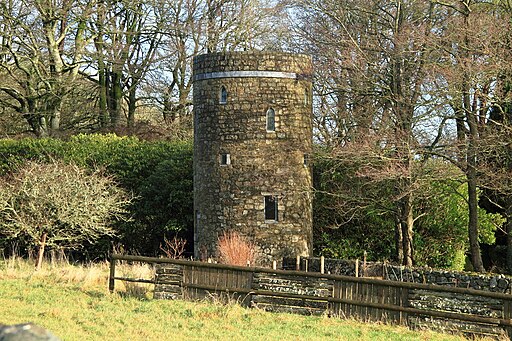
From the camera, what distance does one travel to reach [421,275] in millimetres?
20844

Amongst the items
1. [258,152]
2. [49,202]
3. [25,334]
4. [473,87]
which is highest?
[473,87]

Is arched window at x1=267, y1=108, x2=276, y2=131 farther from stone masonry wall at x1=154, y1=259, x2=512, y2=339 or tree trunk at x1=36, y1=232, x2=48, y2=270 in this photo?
stone masonry wall at x1=154, y1=259, x2=512, y2=339

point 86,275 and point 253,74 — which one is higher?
point 253,74

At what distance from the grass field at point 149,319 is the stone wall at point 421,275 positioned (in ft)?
15.6

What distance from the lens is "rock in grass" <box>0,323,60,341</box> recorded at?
705 centimetres

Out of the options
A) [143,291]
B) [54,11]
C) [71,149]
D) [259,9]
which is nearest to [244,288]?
[143,291]

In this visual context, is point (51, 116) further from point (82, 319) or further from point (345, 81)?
point (82, 319)

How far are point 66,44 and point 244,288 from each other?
912 inches

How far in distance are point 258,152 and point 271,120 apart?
1.01 m

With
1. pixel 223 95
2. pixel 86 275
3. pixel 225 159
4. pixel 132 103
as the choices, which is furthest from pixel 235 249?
pixel 132 103

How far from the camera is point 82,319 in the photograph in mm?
15477

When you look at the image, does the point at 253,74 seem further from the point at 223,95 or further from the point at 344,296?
the point at 344,296

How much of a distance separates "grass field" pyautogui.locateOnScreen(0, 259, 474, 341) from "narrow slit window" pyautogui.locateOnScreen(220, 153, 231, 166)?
21.2 feet

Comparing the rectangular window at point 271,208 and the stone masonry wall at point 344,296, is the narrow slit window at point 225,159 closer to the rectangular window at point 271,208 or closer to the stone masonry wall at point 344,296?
the rectangular window at point 271,208
